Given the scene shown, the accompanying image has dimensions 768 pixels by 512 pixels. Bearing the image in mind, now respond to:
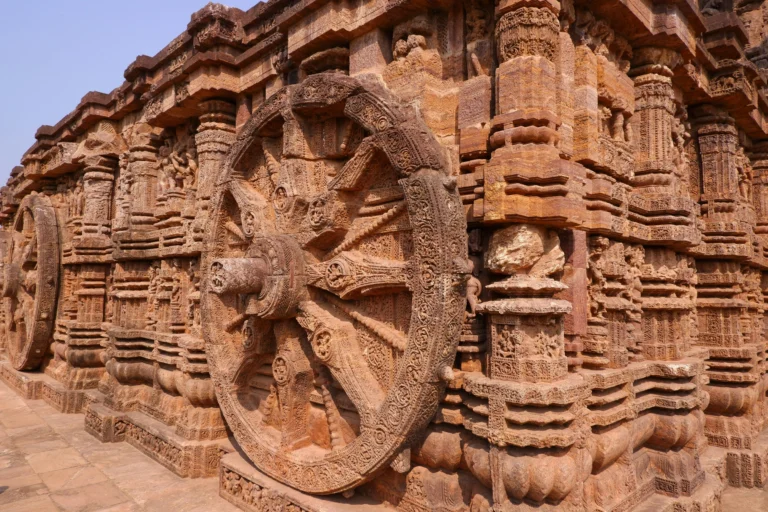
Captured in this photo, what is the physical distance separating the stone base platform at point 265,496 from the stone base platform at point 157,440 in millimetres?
699

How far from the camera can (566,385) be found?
322 centimetres

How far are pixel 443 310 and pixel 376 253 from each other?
0.93m

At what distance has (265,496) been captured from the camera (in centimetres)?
433

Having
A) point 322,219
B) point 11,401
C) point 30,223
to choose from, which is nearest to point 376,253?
point 322,219

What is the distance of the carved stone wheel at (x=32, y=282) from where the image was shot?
9570 millimetres

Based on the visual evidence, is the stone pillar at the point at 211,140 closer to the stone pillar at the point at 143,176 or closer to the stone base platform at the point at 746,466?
the stone pillar at the point at 143,176

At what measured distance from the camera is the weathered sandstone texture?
337 cm

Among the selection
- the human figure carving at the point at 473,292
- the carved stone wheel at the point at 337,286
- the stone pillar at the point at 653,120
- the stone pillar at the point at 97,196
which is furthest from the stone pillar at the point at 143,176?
the stone pillar at the point at 653,120

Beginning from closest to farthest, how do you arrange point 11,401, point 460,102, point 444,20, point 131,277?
point 460,102 < point 444,20 < point 131,277 < point 11,401

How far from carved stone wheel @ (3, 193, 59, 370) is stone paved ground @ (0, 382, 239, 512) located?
2.79 meters

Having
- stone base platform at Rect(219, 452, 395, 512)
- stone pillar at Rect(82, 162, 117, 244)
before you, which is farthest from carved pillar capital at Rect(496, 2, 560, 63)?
stone pillar at Rect(82, 162, 117, 244)

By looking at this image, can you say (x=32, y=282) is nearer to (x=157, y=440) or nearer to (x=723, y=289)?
(x=157, y=440)

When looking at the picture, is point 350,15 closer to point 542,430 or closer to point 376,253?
point 376,253

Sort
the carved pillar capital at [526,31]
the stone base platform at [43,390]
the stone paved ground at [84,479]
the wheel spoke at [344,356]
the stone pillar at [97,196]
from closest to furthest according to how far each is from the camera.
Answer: the carved pillar capital at [526,31] → the wheel spoke at [344,356] → the stone paved ground at [84,479] → the stone base platform at [43,390] → the stone pillar at [97,196]
